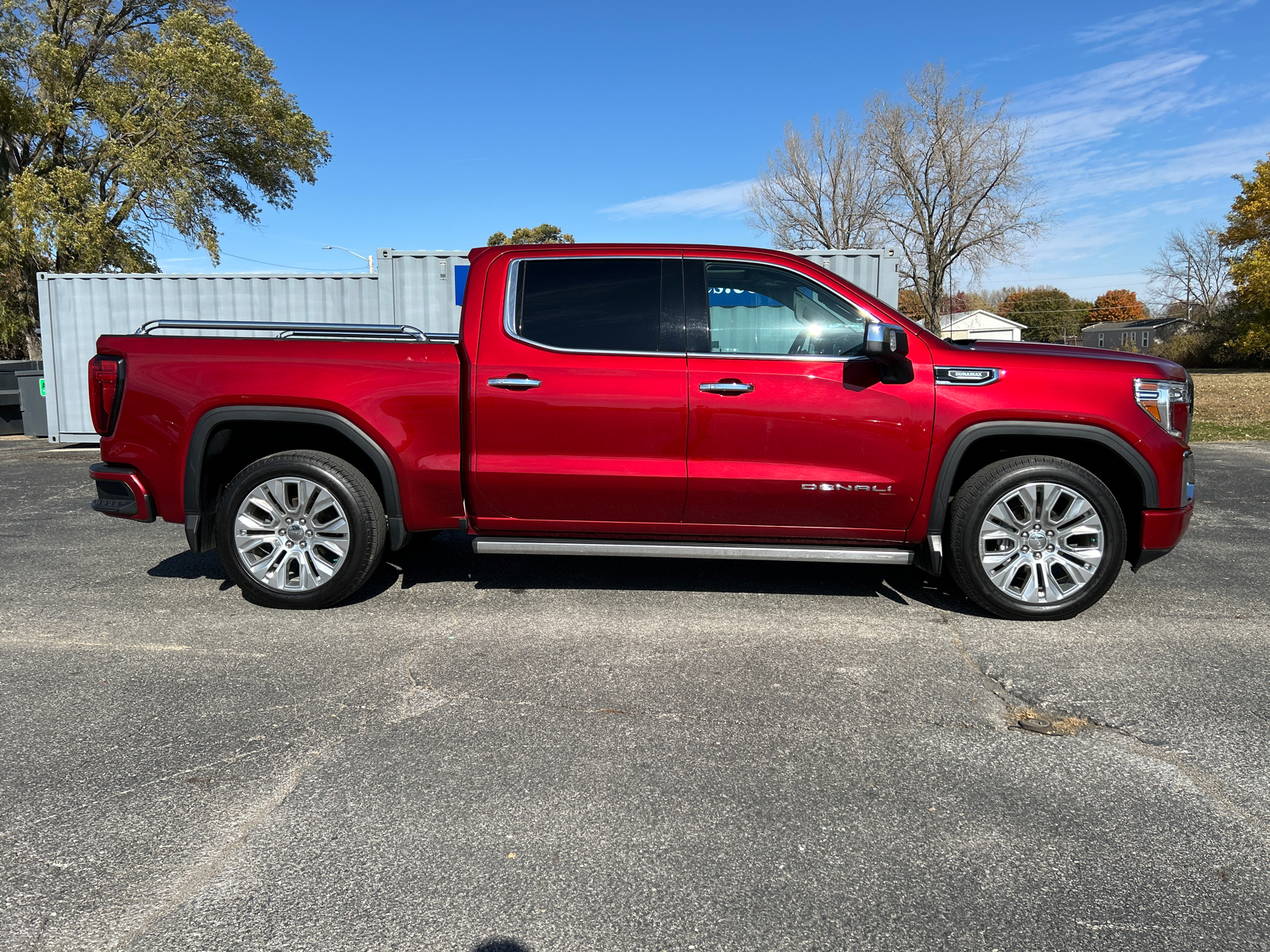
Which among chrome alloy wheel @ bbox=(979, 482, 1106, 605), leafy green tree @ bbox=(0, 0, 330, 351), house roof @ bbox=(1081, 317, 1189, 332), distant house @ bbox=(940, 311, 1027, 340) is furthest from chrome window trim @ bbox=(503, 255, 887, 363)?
house roof @ bbox=(1081, 317, 1189, 332)

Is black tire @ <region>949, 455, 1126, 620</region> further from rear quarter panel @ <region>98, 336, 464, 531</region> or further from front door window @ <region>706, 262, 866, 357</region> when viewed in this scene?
rear quarter panel @ <region>98, 336, 464, 531</region>

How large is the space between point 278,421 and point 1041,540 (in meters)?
4.08

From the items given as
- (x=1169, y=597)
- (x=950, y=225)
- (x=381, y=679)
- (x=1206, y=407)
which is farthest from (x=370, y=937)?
(x=950, y=225)

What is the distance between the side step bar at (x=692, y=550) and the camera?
15.1 feet

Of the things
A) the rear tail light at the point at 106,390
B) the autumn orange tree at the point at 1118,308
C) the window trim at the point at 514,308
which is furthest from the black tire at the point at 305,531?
the autumn orange tree at the point at 1118,308

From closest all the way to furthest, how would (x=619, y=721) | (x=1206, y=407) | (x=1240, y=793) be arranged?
(x=1240, y=793), (x=619, y=721), (x=1206, y=407)

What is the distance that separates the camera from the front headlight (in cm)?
454

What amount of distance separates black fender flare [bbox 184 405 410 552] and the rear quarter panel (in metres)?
0.03

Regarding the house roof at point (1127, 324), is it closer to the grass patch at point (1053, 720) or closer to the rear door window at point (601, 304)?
the rear door window at point (601, 304)

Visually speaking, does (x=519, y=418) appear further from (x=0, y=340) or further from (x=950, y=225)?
(x=950, y=225)

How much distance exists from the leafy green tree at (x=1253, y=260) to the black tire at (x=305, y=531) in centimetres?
4120

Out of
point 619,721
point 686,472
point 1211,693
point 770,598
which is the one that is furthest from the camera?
point 770,598

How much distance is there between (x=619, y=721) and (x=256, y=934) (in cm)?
153

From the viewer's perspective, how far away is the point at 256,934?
218 centimetres
